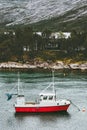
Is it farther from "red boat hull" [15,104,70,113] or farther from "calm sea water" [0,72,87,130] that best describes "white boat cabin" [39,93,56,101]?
"calm sea water" [0,72,87,130]

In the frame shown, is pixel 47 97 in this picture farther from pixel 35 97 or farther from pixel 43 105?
pixel 35 97

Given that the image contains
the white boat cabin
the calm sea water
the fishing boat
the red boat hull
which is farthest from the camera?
the white boat cabin

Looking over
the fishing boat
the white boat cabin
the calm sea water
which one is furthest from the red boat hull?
the white boat cabin

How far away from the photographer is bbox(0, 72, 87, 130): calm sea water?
320ft

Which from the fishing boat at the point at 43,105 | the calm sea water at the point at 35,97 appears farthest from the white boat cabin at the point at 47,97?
the calm sea water at the point at 35,97

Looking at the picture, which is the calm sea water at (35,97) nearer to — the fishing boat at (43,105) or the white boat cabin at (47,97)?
the fishing boat at (43,105)

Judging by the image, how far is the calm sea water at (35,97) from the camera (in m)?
97.4

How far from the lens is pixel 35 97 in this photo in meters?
127

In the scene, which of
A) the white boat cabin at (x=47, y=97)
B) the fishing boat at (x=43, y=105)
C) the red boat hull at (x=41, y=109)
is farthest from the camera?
the white boat cabin at (x=47, y=97)

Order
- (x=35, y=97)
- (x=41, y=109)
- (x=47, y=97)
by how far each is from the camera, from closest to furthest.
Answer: (x=41, y=109), (x=47, y=97), (x=35, y=97)

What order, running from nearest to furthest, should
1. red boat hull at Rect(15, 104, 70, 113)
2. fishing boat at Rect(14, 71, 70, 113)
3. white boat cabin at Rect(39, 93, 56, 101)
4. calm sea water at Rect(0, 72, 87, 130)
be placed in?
calm sea water at Rect(0, 72, 87, 130) < fishing boat at Rect(14, 71, 70, 113) < red boat hull at Rect(15, 104, 70, 113) < white boat cabin at Rect(39, 93, 56, 101)

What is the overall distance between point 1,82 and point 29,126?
225 feet

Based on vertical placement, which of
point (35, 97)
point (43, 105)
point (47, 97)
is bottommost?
point (35, 97)

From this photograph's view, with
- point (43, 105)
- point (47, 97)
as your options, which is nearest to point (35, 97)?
point (47, 97)
